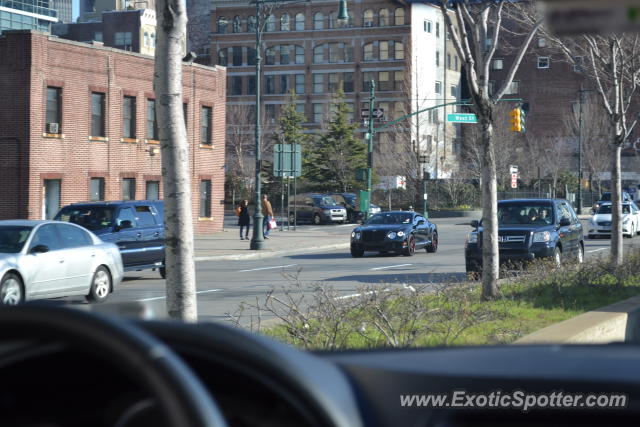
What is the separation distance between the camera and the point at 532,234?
2011 cm

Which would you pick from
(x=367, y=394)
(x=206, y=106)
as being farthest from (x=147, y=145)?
(x=367, y=394)

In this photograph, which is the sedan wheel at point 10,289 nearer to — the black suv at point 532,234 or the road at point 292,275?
the road at point 292,275

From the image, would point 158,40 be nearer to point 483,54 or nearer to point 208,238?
point 483,54

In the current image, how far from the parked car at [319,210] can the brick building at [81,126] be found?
16.6 m

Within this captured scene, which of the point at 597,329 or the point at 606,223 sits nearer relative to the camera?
the point at 597,329

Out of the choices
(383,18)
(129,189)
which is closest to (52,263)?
(129,189)

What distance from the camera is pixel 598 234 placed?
3966 cm

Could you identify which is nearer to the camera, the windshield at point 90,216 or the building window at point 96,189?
the windshield at point 90,216

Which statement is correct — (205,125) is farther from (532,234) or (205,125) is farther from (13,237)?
(13,237)

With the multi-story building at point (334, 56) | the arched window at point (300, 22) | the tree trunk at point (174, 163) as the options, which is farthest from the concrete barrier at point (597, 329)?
the arched window at point (300, 22)

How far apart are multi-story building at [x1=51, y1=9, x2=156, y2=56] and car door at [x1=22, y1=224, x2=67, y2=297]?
3675 inches

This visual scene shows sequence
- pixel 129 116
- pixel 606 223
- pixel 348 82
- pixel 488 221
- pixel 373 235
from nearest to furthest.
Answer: pixel 488 221
pixel 373 235
pixel 129 116
pixel 606 223
pixel 348 82

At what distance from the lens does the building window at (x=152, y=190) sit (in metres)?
40.7

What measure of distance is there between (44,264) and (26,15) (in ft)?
340
